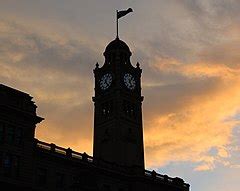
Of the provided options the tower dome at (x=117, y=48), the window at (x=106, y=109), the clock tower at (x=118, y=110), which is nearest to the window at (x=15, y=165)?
the clock tower at (x=118, y=110)

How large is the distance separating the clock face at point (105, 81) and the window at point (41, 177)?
41569 mm

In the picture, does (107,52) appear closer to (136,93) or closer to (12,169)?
(136,93)

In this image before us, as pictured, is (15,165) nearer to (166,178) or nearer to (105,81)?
(166,178)

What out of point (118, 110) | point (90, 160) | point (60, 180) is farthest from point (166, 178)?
point (60, 180)

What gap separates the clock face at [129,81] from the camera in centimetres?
12038

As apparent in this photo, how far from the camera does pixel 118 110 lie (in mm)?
115562

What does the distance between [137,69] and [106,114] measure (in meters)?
13.1

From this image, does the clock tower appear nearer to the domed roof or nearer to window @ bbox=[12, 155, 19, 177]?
the domed roof

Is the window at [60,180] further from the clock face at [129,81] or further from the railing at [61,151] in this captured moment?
the clock face at [129,81]

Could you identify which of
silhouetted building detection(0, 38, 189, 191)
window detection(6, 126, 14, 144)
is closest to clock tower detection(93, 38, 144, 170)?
silhouetted building detection(0, 38, 189, 191)

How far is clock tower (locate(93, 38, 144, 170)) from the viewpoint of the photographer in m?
114

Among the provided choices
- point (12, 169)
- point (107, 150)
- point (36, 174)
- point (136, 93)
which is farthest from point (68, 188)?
point (136, 93)

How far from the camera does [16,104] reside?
78.2m

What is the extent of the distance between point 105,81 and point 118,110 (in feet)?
29.4
